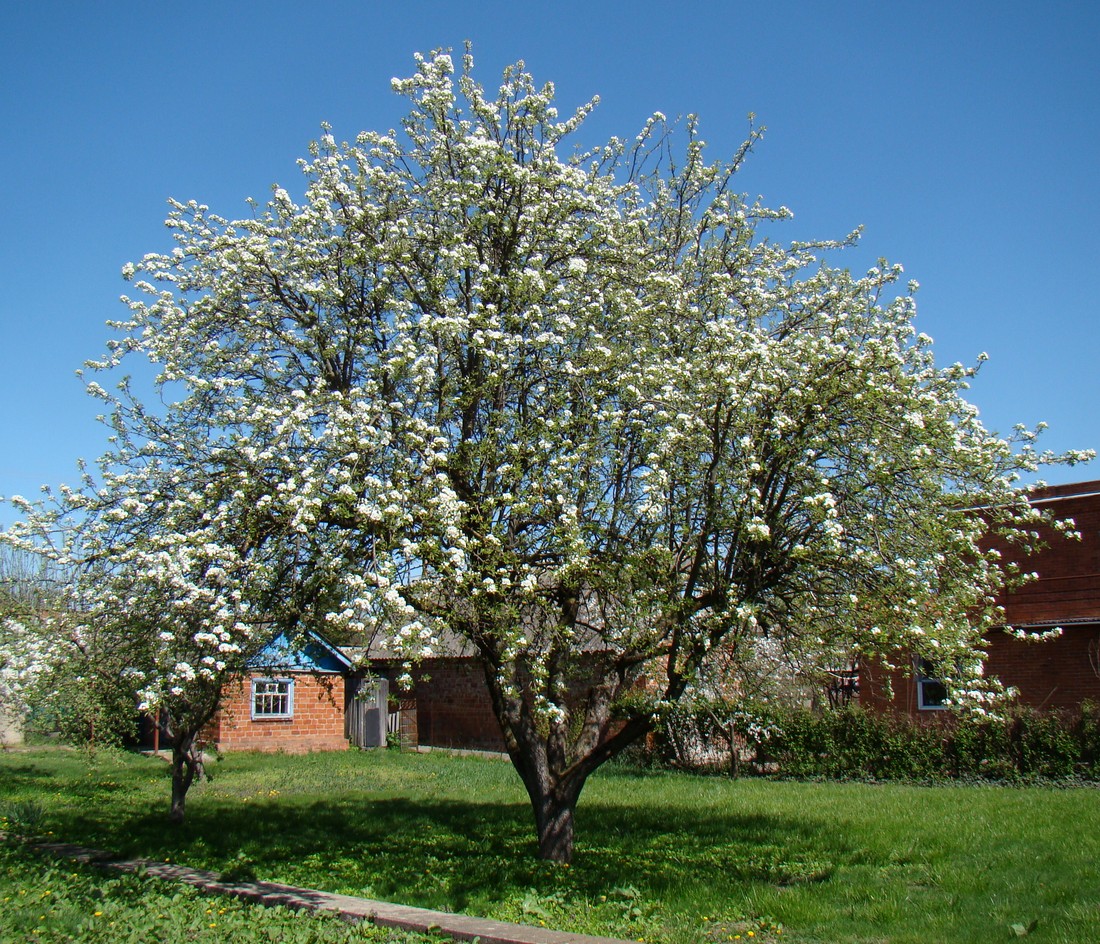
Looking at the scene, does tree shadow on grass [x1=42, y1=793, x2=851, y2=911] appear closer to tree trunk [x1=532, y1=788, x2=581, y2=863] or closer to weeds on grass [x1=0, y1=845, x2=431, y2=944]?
tree trunk [x1=532, y1=788, x2=581, y2=863]

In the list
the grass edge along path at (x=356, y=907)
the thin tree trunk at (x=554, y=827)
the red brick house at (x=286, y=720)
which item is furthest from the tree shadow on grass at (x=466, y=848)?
the red brick house at (x=286, y=720)

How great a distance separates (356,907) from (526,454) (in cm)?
405

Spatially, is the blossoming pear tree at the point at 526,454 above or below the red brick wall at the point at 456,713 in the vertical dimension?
above

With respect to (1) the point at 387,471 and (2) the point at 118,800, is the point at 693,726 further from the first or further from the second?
(1) the point at 387,471

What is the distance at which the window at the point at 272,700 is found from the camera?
2562 centimetres

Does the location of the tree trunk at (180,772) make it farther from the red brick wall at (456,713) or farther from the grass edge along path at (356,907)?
the red brick wall at (456,713)

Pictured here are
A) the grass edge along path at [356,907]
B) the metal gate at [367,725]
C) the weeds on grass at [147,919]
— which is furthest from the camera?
the metal gate at [367,725]

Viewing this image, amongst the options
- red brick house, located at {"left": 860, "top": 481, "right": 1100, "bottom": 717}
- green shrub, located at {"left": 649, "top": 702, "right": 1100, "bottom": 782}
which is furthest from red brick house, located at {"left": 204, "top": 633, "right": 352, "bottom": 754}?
red brick house, located at {"left": 860, "top": 481, "right": 1100, "bottom": 717}

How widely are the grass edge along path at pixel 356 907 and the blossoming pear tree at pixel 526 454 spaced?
72.1 inches

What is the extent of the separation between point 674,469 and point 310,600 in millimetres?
3464

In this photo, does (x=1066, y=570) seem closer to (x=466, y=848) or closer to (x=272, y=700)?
(x=466, y=848)

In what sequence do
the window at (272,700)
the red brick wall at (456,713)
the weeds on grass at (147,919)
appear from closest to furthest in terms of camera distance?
the weeds on grass at (147,919) < the red brick wall at (456,713) < the window at (272,700)

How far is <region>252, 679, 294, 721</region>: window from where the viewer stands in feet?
84.1

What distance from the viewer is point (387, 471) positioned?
8594 millimetres
